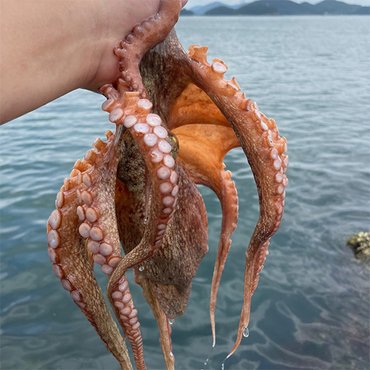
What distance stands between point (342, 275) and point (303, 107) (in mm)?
11506

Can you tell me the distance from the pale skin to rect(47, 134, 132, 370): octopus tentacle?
281 mm

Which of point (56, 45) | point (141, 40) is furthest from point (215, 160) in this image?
point (56, 45)

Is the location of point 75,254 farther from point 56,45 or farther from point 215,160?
point 215,160

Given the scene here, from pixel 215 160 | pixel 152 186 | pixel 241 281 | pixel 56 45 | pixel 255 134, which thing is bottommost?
pixel 241 281

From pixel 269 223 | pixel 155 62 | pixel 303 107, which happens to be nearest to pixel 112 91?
pixel 155 62

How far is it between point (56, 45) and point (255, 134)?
2.39 ft

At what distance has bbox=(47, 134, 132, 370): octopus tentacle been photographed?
1673 mm

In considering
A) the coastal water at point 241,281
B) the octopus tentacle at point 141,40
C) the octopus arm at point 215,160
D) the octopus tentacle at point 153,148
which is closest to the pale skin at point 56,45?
the octopus tentacle at point 141,40

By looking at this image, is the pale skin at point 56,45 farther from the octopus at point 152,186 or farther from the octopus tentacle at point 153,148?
the octopus tentacle at point 153,148

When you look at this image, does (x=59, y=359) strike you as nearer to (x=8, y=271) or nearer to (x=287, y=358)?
(x=8, y=271)

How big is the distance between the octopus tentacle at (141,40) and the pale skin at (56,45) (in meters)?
0.04

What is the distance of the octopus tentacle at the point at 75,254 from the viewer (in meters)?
1.67

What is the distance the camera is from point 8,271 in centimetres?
754

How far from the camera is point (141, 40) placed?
5.52 ft
